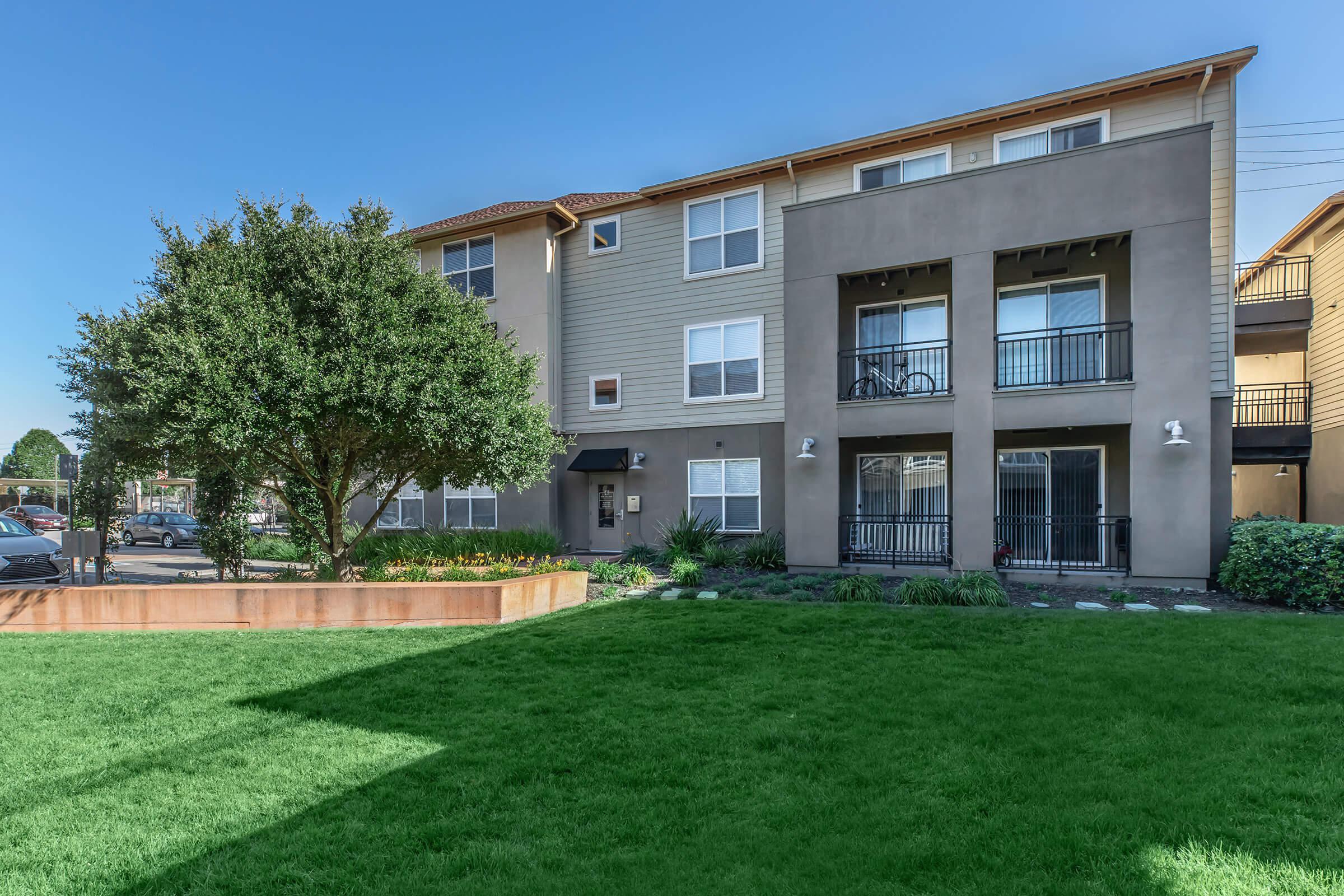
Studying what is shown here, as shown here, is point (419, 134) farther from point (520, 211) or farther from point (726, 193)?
point (726, 193)

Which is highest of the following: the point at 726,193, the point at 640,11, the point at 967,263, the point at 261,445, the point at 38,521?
the point at 640,11

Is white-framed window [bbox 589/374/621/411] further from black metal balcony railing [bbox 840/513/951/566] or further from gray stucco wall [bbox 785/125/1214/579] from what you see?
black metal balcony railing [bbox 840/513/951/566]

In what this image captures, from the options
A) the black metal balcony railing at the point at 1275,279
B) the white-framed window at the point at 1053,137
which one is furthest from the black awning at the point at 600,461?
the black metal balcony railing at the point at 1275,279

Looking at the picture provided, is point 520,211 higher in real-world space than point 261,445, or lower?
higher

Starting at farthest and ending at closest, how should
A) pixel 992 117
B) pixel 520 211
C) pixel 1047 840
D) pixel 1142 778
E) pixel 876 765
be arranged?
pixel 520 211, pixel 992 117, pixel 876 765, pixel 1142 778, pixel 1047 840

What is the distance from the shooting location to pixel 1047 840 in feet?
9.90

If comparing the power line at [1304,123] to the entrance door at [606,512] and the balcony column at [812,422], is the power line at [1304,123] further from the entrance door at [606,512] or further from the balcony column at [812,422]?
the entrance door at [606,512]

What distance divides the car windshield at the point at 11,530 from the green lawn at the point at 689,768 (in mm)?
9249

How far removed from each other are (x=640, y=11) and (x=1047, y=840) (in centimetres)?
1549

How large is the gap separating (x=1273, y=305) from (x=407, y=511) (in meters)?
23.1

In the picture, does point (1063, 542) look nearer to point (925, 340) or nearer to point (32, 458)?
point (925, 340)

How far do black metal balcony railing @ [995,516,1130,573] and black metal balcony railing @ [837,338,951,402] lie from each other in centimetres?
292

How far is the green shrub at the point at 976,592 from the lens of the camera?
29.9ft

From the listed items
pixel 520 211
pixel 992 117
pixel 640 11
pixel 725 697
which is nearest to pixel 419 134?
pixel 520 211
